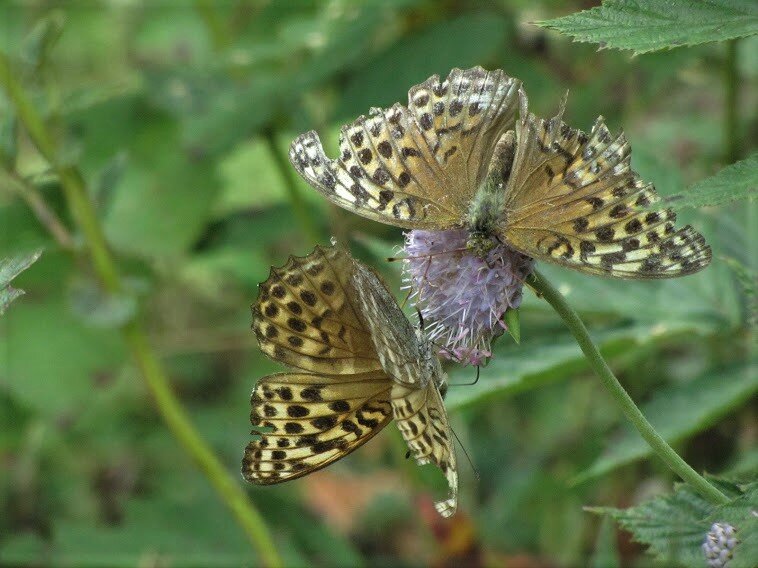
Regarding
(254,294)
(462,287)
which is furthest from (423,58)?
(462,287)

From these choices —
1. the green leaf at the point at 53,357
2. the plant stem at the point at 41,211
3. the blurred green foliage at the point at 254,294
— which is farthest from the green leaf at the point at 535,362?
the green leaf at the point at 53,357

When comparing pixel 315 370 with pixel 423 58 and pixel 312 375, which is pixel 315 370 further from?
pixel 423 58

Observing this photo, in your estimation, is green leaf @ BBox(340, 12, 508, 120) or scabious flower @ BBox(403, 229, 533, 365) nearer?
scabious flower @ BBox(403, 229, 533, 365)

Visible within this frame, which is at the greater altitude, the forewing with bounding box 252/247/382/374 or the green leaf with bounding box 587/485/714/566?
the forewing with bounding box 252/247/382/374

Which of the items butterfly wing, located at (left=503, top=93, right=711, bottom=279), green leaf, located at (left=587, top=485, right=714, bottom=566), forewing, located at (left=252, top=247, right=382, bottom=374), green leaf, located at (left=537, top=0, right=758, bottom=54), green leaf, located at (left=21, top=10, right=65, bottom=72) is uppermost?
green leaf, located at (left=21, top=10, right=65, bottom=72)

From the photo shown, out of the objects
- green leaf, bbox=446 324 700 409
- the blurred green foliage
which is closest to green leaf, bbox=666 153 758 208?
green leaf, bbox=446 324 700 409

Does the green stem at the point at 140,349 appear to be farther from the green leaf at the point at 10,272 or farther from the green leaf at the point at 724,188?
the green leaf at the point at 724,188

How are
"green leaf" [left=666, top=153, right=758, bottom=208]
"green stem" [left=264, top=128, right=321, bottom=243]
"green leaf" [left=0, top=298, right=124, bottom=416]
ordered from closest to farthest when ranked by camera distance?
"green leaf" [left=666, top=153, right=758, bottom=208], "green stem" [left=264, top=128, right=321, bottom=243], "green leaf" [left=0, top=298, right=124, bottom=416]

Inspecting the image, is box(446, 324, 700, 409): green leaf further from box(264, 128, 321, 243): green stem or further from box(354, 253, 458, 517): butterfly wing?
box(264, 128, 321, 243): green stem
